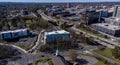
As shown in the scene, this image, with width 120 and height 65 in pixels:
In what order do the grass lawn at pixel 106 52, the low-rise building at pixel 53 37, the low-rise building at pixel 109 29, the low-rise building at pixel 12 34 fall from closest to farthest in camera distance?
the grass lawn at pixel 106 52 < the low-rise building at pixel 53 37 < the low-rise building at pixel 12 34 < the low-rise building at pixel 109 29

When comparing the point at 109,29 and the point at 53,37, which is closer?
the point at 53,37

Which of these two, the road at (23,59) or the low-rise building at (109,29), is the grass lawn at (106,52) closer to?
the road at (23,59)

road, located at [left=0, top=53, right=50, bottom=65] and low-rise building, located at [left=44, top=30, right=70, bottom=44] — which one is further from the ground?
low-rise building, located at [left=44, top=30, right=70, bottom=44]

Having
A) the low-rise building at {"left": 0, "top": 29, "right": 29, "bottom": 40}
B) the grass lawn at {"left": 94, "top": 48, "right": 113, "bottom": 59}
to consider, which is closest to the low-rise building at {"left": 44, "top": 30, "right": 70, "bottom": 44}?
the grass lawn at {"left": 94, "top": 48, "right": 113, "bottom": 59}

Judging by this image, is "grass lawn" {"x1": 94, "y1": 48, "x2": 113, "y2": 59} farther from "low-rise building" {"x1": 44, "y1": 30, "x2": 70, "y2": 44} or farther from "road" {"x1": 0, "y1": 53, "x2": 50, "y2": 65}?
"road" {"x1": 0, "y1": 53, "x2": 50, "y2": 65}

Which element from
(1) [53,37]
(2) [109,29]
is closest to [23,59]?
(1) [53,37]

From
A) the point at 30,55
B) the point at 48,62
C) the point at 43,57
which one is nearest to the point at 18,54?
the point at 30,55

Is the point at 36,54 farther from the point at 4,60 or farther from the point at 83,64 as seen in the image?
the point at 83,64

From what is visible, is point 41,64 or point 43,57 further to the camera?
point 43,57

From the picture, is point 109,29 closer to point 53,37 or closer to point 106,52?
point 106,52

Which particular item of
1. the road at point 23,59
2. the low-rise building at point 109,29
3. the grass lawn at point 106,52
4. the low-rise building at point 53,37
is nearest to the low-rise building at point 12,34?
the low-rise building at point 53,37

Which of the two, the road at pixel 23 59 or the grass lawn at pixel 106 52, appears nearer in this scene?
the road at pixel 23 59
